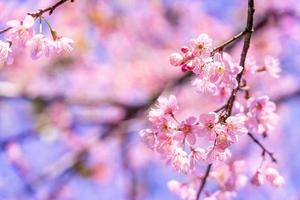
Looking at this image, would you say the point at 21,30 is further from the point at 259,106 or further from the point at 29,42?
the point at 259,106

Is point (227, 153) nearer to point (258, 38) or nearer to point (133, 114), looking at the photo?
point (133, 114)

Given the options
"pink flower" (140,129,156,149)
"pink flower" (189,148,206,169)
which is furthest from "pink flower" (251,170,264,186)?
"pink flower" (140,129,156,149)

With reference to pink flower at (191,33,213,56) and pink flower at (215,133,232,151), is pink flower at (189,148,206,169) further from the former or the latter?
pink flower at (191,33,213,56)

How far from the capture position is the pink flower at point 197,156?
215 cm

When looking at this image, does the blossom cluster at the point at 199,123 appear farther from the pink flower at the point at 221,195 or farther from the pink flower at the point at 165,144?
the pink flower at the point at 221,195

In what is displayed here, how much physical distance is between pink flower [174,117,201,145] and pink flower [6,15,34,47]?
63 centimetres

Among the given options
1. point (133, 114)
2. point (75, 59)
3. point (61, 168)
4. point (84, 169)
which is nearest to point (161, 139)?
point (61, 168)

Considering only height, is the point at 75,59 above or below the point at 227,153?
above

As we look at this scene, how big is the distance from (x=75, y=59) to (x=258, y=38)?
2445 millimetres

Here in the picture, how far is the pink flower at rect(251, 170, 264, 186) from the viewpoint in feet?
8.57

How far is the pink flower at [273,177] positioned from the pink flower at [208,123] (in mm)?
585

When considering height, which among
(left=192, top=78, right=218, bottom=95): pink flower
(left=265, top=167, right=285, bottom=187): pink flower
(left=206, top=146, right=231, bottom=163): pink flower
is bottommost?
(left=206, top=146, right=231, bottom=163): pink flower

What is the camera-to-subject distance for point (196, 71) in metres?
2.13

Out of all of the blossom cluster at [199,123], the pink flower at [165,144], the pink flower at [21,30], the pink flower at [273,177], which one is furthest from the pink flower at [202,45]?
the pink flower at [273,177]
